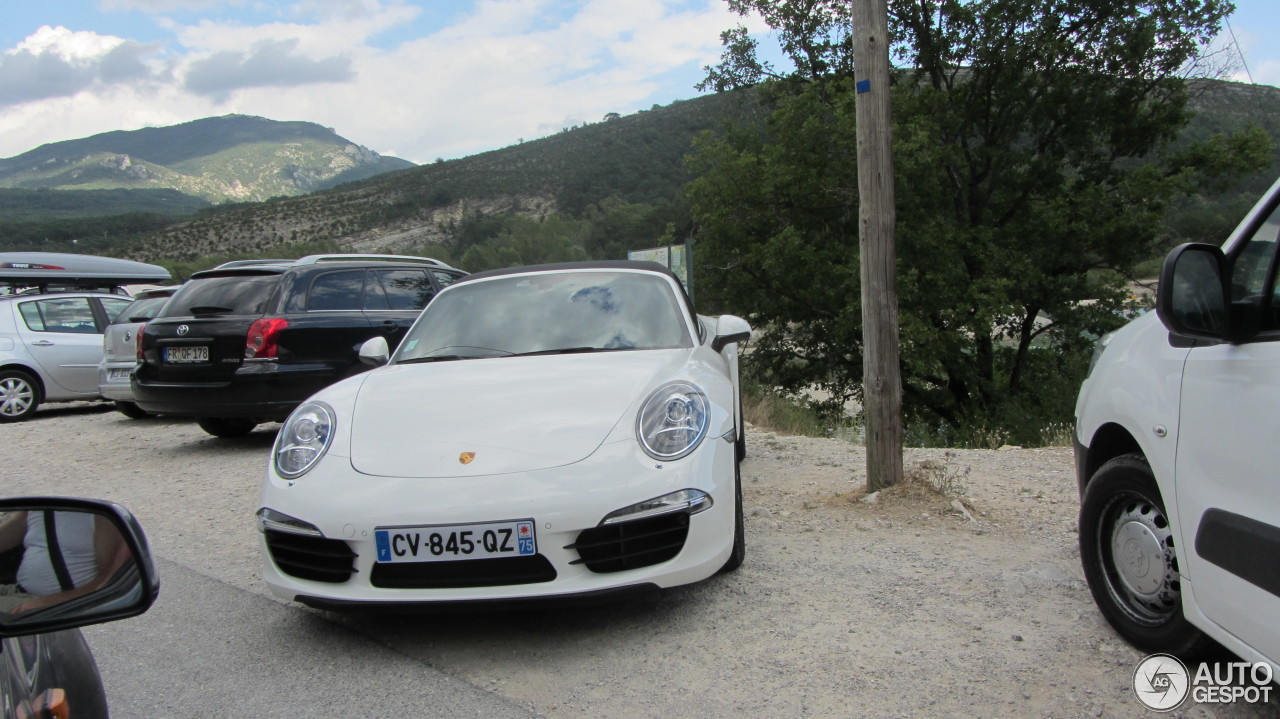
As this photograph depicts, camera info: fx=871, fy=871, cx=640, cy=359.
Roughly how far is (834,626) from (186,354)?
6.57 meters

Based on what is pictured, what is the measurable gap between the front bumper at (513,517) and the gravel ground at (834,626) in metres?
0.30

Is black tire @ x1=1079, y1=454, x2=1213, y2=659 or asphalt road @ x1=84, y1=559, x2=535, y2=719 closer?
black tire @ x1=1079, y1=454, x2=1213, y2=659

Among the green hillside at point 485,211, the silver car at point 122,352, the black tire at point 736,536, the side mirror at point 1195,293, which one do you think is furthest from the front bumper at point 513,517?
the green hillside at point 485,211

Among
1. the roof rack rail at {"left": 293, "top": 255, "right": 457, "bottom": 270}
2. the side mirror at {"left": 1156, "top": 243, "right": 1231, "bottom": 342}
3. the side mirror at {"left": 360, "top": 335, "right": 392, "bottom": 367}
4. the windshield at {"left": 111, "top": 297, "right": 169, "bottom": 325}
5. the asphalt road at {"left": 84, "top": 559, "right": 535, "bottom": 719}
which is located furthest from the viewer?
the windshield at {"left": 111, "top": 297, "right": 169, "bottom": 325}

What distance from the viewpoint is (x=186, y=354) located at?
7.77 meters

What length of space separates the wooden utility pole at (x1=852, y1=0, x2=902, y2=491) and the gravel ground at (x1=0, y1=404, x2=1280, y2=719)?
438 millimetres

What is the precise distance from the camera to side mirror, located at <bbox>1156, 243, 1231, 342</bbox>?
Result: 7.63 ft

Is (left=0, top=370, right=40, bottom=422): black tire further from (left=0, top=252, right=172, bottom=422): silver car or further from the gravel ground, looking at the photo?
the gravel ground

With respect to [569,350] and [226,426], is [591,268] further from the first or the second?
[226,426]

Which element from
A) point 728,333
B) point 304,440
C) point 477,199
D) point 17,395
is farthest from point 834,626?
point 477,199

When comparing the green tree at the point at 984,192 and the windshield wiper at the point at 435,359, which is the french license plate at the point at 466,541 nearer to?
the windshield wiper at the point at 435,359

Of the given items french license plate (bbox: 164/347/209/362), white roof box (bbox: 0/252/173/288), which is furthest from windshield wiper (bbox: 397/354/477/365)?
white roof box (bbox: 0/252/173/288)

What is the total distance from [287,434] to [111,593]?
2.62m

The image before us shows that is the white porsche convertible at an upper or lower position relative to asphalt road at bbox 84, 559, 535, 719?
upper
